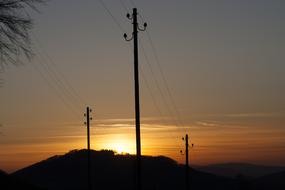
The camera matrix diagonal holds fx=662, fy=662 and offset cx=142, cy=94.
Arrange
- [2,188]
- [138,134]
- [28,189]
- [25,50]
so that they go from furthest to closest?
[28,189], [2,188], [138,134], [25,50]

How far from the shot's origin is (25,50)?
24266 millimetres

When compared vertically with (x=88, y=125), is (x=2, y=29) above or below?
above

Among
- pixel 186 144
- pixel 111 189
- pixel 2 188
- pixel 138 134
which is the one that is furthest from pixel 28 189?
pixel 111 189

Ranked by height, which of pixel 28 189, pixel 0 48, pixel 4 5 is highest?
pixel 4 5

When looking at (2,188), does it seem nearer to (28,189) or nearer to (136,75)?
(28,189)

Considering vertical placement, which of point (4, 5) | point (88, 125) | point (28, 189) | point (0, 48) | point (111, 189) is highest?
point (4, 5)

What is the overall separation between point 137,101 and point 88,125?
101 ft

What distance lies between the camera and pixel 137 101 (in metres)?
30.5

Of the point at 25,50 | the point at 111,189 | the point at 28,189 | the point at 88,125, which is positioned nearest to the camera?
the point at 25,50

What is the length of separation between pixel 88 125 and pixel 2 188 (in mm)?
22984

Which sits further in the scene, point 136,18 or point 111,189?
point 111,189

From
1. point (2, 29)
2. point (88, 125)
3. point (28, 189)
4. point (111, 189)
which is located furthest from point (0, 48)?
point (111, 189)

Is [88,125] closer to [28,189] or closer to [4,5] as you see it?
[28,189]

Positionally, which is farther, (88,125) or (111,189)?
(111,189)
